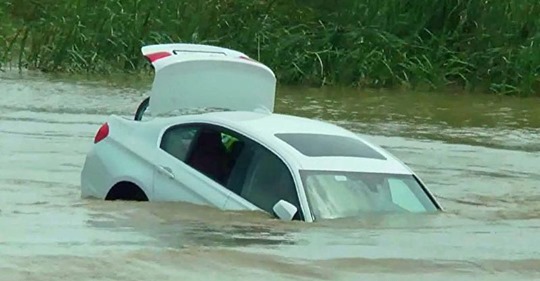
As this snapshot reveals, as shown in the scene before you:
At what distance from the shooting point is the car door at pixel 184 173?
10.7 metres

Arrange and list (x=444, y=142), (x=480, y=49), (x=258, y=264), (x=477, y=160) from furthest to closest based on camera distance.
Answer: (x=480, y=49) < (x=444, y=142) < (x=477, y=160) < (x=258, y=264)

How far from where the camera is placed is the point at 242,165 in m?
10.7

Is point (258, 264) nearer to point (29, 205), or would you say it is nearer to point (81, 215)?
point (81, 215)

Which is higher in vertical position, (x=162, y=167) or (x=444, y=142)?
(x=162, y=167)

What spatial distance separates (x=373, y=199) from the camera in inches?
414

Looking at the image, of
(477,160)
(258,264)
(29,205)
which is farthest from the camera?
(477,160)

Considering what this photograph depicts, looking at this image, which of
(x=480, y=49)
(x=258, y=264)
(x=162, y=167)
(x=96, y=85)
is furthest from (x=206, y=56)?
(x=480, y=49)

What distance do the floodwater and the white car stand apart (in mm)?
162

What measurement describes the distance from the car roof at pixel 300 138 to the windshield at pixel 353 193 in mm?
60

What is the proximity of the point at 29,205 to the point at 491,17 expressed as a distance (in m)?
18.4

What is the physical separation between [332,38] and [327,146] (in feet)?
60.9

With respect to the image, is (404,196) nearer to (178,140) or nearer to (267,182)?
(267,182)

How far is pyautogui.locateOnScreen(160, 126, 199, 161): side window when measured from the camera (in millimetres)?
11219

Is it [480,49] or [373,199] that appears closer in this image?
[373,199]
